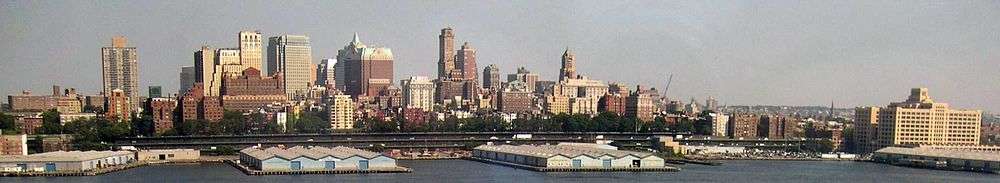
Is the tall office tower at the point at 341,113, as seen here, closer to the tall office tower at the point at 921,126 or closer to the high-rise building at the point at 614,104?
the high-rise building at the point at 614,104

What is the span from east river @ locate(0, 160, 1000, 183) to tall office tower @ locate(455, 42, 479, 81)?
36484 millimetres

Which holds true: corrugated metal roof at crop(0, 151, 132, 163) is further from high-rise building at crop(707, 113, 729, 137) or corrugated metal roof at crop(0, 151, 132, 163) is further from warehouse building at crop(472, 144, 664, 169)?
high-rise building at crop(707, 113, 729, 137)

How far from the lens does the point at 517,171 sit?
21016mm

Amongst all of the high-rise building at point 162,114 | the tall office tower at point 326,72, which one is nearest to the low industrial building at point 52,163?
the high-rise building at point 162,114

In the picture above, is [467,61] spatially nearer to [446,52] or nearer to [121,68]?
[446,52]

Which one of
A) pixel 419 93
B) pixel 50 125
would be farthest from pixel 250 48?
pixel 50 125

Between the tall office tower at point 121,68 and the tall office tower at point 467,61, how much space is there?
17045 millimetres

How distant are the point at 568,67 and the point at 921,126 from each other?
98.9 ft

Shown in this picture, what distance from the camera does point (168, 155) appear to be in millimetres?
23312

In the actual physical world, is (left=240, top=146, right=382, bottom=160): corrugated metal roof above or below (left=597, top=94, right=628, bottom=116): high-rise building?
below

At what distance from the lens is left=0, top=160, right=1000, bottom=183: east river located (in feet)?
62.1

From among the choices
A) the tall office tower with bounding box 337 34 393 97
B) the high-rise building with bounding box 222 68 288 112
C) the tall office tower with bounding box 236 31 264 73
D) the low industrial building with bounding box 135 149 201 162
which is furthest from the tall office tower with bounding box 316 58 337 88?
the low industrial building with bounding box 135 149 201 162

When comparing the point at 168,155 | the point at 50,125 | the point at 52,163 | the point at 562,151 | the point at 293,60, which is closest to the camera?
the point at 52,163

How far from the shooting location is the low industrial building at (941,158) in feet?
71.7
